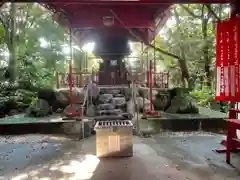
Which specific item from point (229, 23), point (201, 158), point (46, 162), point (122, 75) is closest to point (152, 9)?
point (122, 75)

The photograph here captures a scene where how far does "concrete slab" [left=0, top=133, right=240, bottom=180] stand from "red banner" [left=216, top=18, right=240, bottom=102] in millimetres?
1286

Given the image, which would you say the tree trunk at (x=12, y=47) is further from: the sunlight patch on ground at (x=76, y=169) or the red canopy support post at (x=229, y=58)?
the red canopy support post at (x=229, y=58)

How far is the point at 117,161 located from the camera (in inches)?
177

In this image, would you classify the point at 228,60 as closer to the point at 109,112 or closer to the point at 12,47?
the point at 109,112

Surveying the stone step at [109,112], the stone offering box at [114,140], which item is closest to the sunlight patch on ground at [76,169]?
the stone offering box at [114,140]

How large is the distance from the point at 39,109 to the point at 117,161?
5.04 metres

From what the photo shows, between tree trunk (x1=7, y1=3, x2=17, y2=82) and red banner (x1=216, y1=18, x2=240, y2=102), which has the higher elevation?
tree trunk (x1=7, y1=3, x2=17, y2=82)

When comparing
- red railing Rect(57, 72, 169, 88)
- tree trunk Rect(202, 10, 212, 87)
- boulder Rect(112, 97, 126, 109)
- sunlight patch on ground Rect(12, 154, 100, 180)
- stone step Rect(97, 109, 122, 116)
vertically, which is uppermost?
tree trunk Rect(202, 10, 212, 87)

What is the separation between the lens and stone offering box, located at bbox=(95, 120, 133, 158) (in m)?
4.66

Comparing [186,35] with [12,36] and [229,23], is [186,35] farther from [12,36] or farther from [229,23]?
[12,36]

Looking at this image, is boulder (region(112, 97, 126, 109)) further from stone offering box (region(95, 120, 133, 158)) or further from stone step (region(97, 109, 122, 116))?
stone offering box (region(95, 120, 133, 158))

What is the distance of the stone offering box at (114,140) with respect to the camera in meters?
4.66

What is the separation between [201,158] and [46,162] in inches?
118

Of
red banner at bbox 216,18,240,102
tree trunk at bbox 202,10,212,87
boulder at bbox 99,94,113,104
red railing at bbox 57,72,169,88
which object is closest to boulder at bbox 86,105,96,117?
boulder at bbox 99,94,113,104
